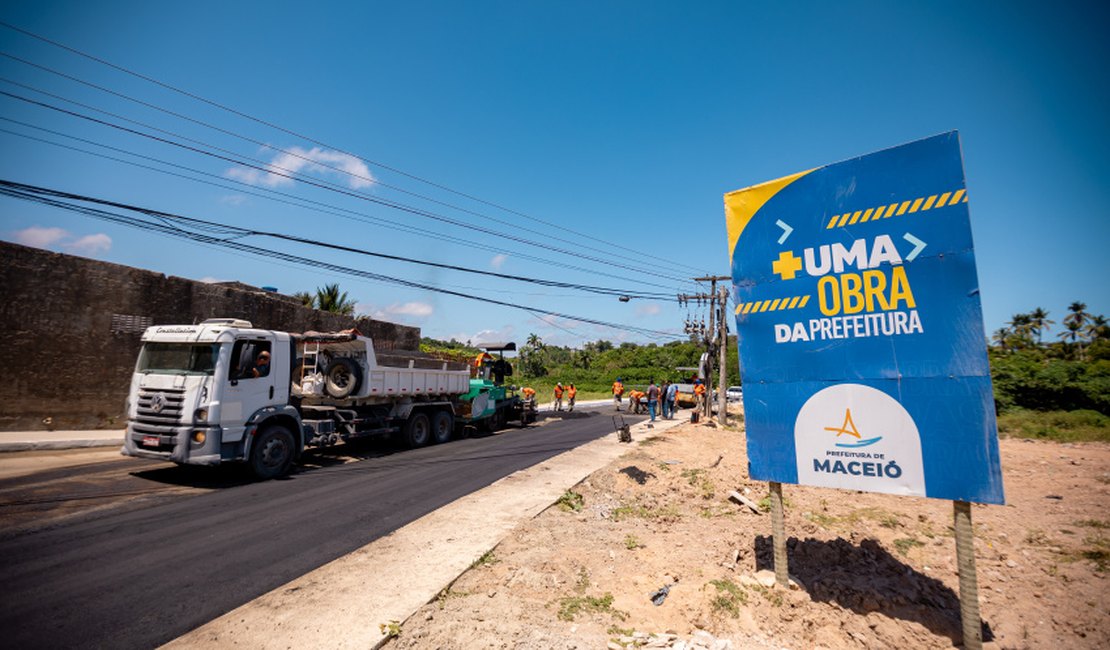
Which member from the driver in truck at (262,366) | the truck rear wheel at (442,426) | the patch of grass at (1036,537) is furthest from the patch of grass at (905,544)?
the truck rear wheel at (442,426)

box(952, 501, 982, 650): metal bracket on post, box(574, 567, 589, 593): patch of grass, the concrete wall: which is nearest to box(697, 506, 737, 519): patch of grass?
box(574, 567, 589, 593): patch of grass

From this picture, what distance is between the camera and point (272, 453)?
31.7 feet

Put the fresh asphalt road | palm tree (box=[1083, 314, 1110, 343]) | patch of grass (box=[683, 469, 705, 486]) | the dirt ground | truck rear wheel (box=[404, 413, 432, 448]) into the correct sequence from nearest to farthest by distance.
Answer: the fresh asphalt road → the dirt ground → patch of grass (box=[683, 469, 705, 486]) → truck rear wheel (box=[404, 413, 432, 448]) → palm tree (box=[1083, 314, 1110, 343])

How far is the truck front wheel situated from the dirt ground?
6202 millimetres

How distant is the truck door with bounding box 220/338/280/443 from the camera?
349 inches

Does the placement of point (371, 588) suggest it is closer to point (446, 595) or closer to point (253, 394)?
point (446, 595)

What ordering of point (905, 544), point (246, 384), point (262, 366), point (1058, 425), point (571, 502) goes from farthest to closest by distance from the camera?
point (1058, 425) < point (262, 366) < point (246, 384) < point (571, 502) < point (905, 544)

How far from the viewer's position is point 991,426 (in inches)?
166

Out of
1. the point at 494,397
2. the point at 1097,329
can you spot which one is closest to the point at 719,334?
the point at 494,397

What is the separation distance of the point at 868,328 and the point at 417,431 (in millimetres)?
12816

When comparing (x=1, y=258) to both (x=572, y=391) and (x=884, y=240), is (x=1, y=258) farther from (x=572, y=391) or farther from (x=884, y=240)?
(x=572, y=391)

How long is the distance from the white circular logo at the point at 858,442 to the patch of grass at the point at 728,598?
1404 millimetres

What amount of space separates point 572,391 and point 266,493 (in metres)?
21.1

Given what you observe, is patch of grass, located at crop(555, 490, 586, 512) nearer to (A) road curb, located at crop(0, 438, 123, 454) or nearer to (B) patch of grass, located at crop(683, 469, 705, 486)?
(B) patch of grass, located at crop(683, 469, 705, 486)
